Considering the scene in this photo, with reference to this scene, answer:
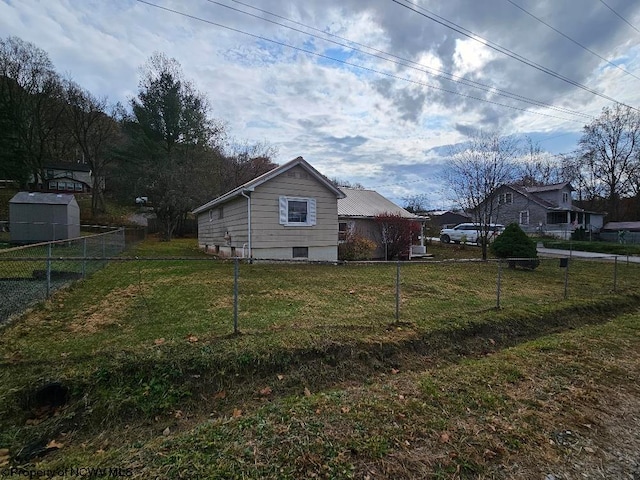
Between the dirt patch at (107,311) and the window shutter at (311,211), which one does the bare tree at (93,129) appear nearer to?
the window shutter at (311,211)

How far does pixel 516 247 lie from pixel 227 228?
41.4 ft

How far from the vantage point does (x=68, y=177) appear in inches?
1624

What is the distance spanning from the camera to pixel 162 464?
216cm

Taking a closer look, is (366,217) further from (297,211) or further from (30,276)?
(30,276)

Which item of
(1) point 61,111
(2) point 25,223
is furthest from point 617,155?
(1) point 61,111

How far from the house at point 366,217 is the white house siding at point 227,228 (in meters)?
5.31

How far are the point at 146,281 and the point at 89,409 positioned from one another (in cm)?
603

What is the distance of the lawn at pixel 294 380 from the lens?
93.0 inches

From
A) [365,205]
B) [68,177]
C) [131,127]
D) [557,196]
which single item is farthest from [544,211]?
[68,177]

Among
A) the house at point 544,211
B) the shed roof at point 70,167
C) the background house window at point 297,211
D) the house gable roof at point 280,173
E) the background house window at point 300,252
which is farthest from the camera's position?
the shed roof at point 70,167

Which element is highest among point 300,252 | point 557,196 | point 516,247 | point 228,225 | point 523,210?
point 557,196

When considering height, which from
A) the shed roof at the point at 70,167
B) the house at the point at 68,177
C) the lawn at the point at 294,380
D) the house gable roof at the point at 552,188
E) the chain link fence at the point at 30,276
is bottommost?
the lawn at the point at 294,380

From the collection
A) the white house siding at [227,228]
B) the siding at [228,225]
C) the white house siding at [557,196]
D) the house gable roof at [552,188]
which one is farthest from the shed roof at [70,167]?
the white house siding at [557,196]

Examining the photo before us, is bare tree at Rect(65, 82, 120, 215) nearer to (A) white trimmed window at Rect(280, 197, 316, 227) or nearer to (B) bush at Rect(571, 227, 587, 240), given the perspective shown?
(A) white trimmed window at Rect(280, 197, 316, 227)
